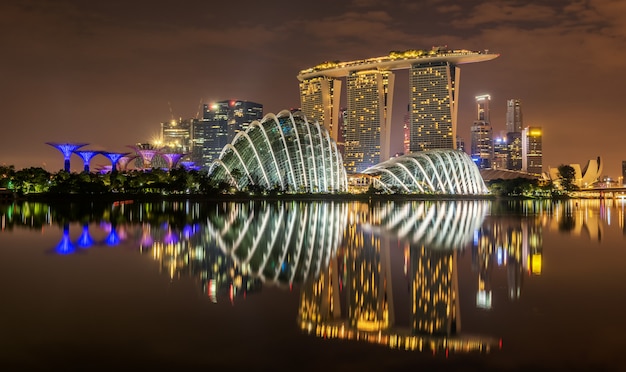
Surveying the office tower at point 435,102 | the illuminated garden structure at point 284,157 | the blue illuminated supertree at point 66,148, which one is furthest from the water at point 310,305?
the office tower at point 435,102

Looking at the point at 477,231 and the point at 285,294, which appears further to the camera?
the point at 477,231

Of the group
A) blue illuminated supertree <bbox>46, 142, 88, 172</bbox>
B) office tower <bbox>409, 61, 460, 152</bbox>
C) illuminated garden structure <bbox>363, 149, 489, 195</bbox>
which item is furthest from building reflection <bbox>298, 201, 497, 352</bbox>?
office tower <bbox>409, 61, 460, 152</bbox>

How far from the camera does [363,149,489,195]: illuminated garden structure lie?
4469 inches

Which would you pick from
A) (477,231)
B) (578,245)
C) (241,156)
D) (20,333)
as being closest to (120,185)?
(241,156)

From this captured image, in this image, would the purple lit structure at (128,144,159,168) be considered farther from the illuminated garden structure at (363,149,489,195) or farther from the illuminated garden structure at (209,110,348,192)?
the illuminated garden structure at (363,149,489,195)

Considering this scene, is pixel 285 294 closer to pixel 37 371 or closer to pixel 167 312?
pixel 167 312

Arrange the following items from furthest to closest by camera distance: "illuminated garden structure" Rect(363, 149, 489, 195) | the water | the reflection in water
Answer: "illuminated garden structure" Rect(363, 149, 489, 195), the reflection in water, the water

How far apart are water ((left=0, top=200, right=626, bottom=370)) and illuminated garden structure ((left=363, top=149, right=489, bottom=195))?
85719mm

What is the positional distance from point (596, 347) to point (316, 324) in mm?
5847

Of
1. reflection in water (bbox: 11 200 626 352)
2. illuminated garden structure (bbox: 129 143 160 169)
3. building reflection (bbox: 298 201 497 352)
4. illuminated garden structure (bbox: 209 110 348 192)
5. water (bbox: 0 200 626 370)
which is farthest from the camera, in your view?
illuminated garden structure (bbox: 129 143 160 169)

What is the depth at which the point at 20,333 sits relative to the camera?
1178 cm

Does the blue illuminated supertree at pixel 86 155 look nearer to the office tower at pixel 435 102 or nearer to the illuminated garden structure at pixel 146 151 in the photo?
the illuminated garden structure at pixel 146 151

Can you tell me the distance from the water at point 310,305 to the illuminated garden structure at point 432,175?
85.7 meters

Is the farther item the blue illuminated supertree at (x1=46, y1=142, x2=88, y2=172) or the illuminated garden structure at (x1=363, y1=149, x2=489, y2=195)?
the blue illuminated supertree at (x1=46, y1=142, x2=88, y2=172)
